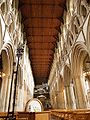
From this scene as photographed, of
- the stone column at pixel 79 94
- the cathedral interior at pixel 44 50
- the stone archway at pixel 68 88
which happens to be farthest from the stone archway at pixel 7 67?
the stone archway at pixel 68 88

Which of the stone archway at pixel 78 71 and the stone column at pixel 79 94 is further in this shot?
the stone archway at pixel 78 71

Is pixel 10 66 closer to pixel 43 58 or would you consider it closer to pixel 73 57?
pixel 73 57

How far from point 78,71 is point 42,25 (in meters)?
7.61

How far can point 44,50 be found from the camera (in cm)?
2295

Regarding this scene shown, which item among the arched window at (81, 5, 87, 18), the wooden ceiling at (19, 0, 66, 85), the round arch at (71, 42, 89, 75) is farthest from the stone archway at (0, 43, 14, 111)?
the wooden ceiling at (19, 0, 66, 85)

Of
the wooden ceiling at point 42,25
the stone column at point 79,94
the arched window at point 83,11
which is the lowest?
the stone column at point 79,94

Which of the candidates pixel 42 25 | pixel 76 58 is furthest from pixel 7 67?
pixel 42 25

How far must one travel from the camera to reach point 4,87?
10.5 meters

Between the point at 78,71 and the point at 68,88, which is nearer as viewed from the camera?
the point at 78,71

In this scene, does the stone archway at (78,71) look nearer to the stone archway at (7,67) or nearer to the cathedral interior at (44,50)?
the cathedral interior at (44,50)

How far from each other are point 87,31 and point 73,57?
137 inches

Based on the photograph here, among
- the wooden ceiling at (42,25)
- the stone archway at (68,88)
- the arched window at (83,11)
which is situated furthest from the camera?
the stone archway at (68,88)

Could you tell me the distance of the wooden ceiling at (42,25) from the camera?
1439 centimetres

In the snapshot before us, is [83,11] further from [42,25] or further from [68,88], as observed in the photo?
[68,88]
